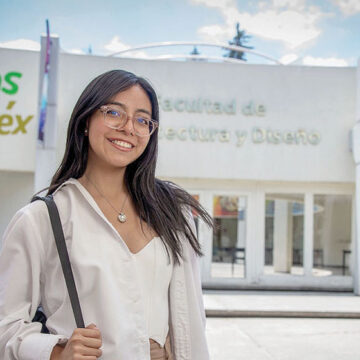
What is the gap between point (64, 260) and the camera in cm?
151

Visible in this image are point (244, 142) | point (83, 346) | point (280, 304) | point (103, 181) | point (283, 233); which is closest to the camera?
point (83, 346)

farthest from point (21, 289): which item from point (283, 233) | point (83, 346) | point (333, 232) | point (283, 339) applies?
point (333, 232)

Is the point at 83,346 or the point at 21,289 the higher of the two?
the point at 21,289

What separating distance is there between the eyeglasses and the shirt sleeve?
1.27 ft

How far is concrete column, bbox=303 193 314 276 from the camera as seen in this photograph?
1244cm

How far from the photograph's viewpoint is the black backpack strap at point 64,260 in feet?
4.86

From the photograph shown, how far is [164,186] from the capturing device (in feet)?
6.41

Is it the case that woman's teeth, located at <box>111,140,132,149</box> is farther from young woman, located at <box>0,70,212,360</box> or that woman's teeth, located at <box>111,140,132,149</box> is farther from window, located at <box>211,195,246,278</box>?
window, located at <box>211,195,246,278</box>

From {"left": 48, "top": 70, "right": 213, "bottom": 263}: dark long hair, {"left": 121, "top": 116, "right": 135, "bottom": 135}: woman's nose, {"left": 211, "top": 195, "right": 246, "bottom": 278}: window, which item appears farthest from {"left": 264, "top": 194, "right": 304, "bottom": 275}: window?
{"left": 121, "top": 116, "right": 135, "bottom": 135}: woman's nose

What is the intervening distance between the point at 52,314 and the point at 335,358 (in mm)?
5415

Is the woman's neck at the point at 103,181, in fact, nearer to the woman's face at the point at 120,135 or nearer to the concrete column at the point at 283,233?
the woman's face at the point at 120,135

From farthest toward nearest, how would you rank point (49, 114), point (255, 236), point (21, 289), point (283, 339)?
point (255, 236) < point (49, 114) < point (283, 339) < point (21, 289)

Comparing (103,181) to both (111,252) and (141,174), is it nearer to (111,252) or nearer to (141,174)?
(141,174)

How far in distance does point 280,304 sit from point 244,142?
3.95 meters
